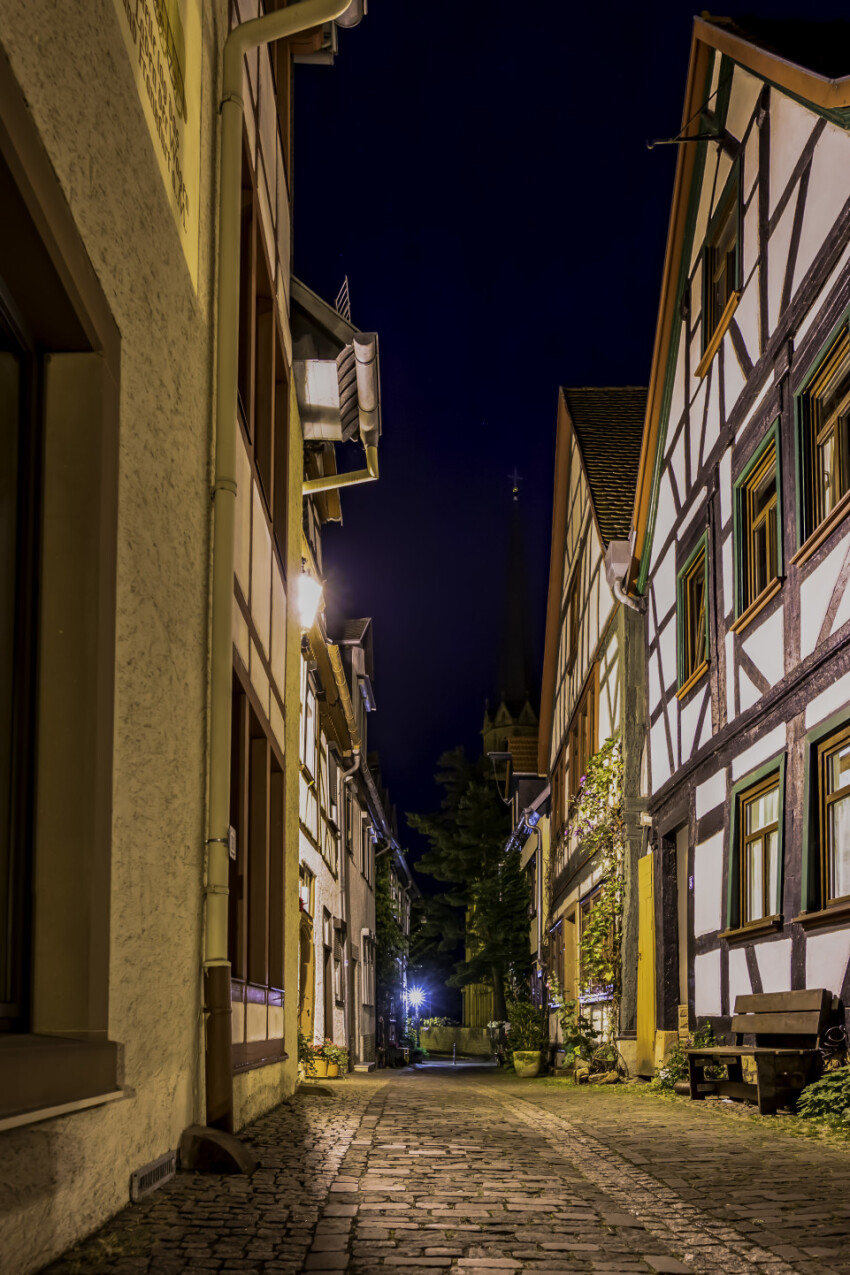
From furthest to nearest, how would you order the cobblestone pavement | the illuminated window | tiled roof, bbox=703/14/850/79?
1. the illuminated window
2. tiled roof, bbox=703/14/850/79
3. the cobblestone pavement

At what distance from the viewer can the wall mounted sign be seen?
15.6 feet

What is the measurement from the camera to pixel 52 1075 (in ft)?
11.4

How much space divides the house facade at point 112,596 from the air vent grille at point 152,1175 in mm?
36

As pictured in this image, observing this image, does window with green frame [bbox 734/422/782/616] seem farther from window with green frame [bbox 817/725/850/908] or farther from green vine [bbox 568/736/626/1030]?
green vine [bbox 568/736/626/1030]

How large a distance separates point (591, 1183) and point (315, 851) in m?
11.3

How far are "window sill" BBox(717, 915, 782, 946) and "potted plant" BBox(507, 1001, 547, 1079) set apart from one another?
1013 centimetres

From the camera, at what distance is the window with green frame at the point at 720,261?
11.6 meters

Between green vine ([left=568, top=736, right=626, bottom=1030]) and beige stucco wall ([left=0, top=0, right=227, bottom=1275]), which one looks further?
green vine ([left=568, top=736, right=626, bottom=1030])

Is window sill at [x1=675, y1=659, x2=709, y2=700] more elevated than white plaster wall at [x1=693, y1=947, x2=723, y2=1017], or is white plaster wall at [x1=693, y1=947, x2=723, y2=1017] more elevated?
window sill at [x1=675, y1=659, x2=709, y2=700]

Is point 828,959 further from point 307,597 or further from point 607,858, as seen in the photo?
point 607,858

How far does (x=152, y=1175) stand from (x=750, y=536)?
24.5ft

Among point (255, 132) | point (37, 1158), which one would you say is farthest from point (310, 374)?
point (37, 1158)

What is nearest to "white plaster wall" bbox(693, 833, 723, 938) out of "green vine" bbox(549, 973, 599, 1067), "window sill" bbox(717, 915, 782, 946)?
"window sill" bbox(717, 915, 782, 946)

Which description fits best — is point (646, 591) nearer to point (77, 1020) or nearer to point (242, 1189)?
point (242, 1189)
